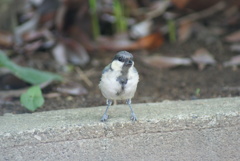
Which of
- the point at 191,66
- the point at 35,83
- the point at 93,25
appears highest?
the point at 93,25

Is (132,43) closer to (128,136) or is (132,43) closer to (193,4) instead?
(193,4)

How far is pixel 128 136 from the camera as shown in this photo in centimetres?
313

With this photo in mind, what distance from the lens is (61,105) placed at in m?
3.91

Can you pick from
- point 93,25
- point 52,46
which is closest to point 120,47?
point 93,25

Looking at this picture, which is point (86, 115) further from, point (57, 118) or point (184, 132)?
point (184, 132)

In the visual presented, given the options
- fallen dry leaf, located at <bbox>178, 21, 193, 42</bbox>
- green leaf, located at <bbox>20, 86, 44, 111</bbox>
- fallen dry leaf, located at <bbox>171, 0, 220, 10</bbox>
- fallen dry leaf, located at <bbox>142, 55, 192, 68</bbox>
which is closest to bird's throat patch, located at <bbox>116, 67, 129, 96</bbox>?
green leaf, located at <bbox>20, 86, 44, 111</bbox>

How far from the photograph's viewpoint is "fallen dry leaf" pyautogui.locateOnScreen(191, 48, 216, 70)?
4854 millimetres

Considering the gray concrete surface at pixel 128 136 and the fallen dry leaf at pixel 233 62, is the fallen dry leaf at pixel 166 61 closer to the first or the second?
the fallen dry leaf at pixel 233 62

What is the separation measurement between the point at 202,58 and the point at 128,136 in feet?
6.70

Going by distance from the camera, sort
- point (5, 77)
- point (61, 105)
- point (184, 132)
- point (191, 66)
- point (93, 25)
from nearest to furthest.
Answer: point (184, 132), point (61, 105), point (5, 77), point (191, 66), point (93, 25)

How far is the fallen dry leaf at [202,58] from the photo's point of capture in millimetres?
4854

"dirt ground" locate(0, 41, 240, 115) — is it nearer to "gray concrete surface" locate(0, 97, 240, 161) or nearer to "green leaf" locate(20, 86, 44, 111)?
"green leaf" locate(20, 86, 44, 111)

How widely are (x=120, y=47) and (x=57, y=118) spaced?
1.97 metres

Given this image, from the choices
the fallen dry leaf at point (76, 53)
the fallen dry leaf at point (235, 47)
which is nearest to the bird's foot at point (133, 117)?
the fallen dry leaf at point (76, 53)
